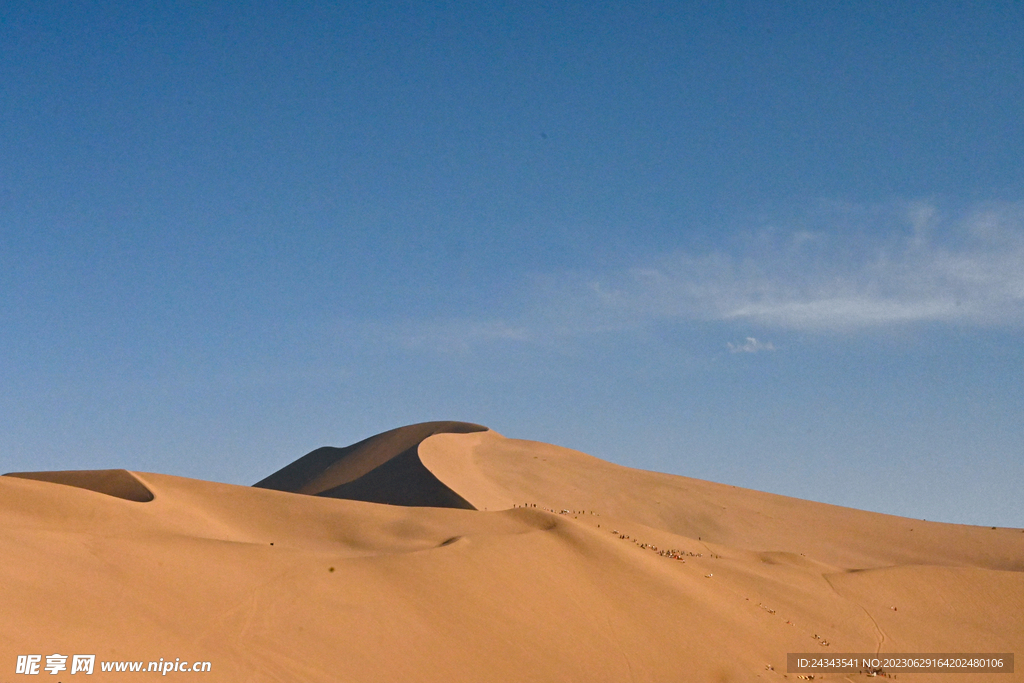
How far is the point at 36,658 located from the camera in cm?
1038

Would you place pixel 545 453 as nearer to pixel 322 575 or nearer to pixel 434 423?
pixel 434 423

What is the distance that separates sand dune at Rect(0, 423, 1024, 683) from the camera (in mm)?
12281

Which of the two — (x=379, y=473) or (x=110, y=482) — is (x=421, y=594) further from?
(x=379, y=473)

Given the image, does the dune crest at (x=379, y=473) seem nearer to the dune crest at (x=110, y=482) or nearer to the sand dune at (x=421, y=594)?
the sand dune at (x=421, y=594)

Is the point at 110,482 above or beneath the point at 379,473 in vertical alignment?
beneath

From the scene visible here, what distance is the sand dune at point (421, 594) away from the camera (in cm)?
1228

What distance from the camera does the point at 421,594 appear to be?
14.9 metres

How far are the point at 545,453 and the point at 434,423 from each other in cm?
799

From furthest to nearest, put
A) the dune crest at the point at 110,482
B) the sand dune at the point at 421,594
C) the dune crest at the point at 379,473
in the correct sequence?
the dune crest at the point at 379,473
the dune crest at the point at 110,482
the sand dune at the point at 421,594

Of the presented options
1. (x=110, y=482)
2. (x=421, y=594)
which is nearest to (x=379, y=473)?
(x=110, y=482)

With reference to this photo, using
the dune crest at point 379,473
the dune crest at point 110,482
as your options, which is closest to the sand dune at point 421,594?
the dune crest at point 110,482

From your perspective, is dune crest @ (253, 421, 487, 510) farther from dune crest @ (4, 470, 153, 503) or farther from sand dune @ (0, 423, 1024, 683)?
dune crest @ (4, 470, 153, 503)

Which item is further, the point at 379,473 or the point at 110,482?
the point at 379,473

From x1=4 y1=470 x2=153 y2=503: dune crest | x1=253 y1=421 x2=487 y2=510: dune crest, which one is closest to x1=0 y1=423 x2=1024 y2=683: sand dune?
x1=4 y1=470 x2=153 y2=503: dune crest
